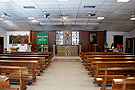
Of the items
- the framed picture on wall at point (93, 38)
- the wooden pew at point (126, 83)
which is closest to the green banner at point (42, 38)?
the framed picture on wall at point (93, 38)

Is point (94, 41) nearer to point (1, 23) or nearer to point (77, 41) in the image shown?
point (77, 41)

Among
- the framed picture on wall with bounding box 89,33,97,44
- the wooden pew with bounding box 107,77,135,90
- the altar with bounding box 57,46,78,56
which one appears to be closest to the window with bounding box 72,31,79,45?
the framed picture on wall with bounding box 89,33,97,44

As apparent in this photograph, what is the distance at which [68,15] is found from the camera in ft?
36.5

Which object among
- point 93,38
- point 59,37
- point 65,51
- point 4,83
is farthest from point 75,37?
point 4,83

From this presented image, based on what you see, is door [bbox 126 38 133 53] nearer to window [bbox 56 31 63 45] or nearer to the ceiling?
the ceiling

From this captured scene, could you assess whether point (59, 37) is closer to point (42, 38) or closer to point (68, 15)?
point (42, 38)

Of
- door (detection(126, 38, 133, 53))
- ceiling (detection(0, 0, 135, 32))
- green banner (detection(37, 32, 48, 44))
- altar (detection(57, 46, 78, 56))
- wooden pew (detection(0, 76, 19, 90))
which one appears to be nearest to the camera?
wooden pew (detection(0, 76, 19, 90))

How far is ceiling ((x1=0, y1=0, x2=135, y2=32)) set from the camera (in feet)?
27.1

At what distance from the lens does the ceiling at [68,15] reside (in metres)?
8.27

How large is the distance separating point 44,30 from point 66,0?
30.4 ft

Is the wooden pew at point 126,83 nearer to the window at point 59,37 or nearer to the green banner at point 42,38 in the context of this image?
the window at point 59,37

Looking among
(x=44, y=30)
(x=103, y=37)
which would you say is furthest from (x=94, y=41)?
(x=44, y=30)

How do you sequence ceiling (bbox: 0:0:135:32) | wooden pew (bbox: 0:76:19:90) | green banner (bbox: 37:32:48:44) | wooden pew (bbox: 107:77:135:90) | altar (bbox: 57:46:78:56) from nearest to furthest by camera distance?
wooden pew (bbox: 107:77:135:90)
wooden pew (bbox: 0:76:19:90)
ceiling (bbox: 0:0:135:32)
altar (bbox: 57:46:78:56)
green banner (bbox: 37:32:48:44)

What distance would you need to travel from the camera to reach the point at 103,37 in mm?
16641
